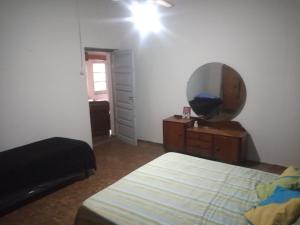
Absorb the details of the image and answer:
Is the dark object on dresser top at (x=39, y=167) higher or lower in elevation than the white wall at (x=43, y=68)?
lower

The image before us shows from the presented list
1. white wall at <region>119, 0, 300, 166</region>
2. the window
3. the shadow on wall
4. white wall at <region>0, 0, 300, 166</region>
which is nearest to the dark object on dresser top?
white wall at <region>0, 0, 300, 166</region>

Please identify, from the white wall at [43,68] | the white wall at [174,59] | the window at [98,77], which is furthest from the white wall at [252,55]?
the window at [98,77]

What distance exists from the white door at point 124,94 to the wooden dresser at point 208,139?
937mm

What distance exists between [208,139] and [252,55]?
148 centimetres

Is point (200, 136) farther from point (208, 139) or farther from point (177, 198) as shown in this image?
point (177, 198)

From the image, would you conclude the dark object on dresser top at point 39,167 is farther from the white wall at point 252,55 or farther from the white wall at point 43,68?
the white wall at point 252,55

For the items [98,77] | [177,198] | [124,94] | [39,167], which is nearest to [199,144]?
[124,94]

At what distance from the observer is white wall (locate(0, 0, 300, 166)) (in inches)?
129

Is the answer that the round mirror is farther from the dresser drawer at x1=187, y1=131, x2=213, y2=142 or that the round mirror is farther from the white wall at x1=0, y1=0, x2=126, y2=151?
the white wall at x1=0, y1=0, x2=126, y2=151

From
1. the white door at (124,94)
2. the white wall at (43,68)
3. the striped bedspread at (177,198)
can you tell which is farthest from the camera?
the white door at (124,94)

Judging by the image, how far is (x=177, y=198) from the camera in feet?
6.26

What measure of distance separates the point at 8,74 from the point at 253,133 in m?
3.83

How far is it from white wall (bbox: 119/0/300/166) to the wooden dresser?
0.29 meters

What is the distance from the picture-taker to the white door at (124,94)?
4648mm
